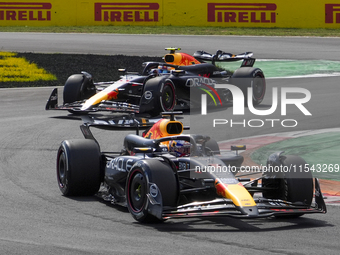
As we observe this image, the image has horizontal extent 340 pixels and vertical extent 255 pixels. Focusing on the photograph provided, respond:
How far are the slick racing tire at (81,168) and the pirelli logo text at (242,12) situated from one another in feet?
84.1

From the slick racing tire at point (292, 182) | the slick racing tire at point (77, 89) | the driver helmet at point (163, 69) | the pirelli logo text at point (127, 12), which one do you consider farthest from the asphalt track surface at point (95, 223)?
the pirelli logo text at point (127, 12)

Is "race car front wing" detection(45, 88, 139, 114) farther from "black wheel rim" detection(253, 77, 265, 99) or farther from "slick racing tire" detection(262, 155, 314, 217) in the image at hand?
"slick racing tire" detection(262, 155, 314, 217)

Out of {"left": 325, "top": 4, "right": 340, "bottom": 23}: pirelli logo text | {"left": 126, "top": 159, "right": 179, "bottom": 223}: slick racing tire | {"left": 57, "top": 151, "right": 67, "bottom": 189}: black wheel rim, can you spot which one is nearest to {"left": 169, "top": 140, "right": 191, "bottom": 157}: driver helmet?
{"left": 126, "top": 159, "right": 179, "bottom": 223}: slick racing tire

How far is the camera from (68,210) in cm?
824

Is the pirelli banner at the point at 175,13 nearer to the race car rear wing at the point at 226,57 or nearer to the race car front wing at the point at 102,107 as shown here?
the race car rear wing at the point at 226,57

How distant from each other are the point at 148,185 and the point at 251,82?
32.7 feet

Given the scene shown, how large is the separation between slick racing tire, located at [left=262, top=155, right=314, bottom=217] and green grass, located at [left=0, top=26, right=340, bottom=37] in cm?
2444

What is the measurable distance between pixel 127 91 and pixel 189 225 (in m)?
8.76

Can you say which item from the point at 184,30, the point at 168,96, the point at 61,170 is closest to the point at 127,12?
the point at 184,30

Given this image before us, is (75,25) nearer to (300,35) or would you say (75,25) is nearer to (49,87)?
(300,35)

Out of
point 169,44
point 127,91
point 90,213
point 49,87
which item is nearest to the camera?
point 90,213

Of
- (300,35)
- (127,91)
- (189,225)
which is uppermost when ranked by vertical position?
(300,35)

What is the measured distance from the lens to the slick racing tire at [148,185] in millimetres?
7367

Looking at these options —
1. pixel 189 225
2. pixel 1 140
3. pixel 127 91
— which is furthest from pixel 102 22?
pixel 189 225
